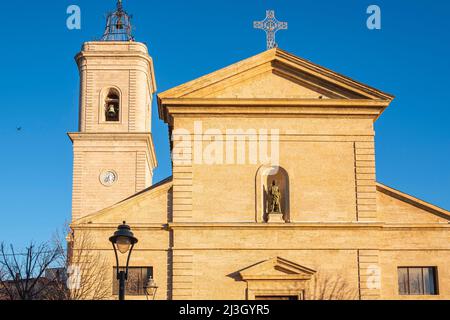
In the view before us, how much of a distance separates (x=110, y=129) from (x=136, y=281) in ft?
66.6

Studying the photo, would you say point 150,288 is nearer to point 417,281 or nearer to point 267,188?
point 267,188

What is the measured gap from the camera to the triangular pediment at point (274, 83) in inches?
1158

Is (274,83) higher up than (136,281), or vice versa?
(274,83)

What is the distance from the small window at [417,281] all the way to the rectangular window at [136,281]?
29.5 feet

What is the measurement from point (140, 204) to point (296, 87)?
23.9 feet

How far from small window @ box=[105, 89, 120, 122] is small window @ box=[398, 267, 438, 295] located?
23.9 meters

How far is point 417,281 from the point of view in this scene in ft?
93.2

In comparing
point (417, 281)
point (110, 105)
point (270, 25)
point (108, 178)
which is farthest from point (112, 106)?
point (417, 281)

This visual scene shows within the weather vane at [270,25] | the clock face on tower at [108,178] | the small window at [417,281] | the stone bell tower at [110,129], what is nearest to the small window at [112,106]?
the stone bell tower at [110,129]

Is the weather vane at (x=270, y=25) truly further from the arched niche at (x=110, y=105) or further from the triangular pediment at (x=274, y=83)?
the arched niche at (x=110, y=105)

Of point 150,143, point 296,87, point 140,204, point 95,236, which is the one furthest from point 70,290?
point 150,143

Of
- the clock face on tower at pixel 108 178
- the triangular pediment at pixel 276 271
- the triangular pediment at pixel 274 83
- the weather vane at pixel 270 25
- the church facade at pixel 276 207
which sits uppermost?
the weather vane at pixel 270 25
